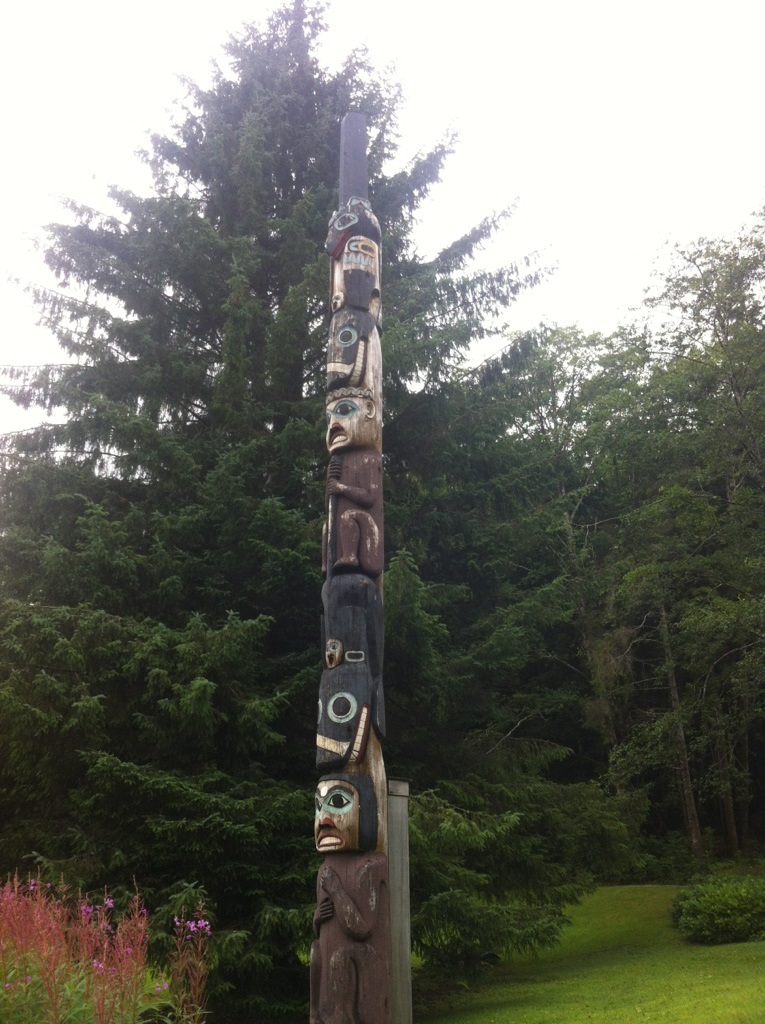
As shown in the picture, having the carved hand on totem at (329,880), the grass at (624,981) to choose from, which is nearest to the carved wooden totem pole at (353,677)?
the carved hand on totem at (329,880)

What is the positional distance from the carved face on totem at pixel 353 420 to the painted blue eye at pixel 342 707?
8.05 ft

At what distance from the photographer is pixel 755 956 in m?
11.0

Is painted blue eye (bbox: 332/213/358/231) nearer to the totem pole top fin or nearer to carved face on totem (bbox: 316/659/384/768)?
the totem pole top fin

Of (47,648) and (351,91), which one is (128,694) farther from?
(351,91)

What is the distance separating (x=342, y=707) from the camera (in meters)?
7.20

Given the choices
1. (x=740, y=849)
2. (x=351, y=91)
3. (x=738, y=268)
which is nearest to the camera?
(x=738, y=268)

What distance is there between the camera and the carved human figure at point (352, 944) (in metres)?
6.29

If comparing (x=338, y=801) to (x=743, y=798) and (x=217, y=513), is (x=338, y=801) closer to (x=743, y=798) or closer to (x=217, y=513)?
(x=217, y=513)

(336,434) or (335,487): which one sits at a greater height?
(336,434)

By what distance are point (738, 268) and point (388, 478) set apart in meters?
7.02

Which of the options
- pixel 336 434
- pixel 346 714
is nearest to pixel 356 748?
pixel 346 714

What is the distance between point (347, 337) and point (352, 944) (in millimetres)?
5459

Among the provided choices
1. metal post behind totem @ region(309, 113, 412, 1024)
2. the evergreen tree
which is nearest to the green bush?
the evergreen tree

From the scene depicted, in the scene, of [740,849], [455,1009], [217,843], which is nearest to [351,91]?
[217,843]
